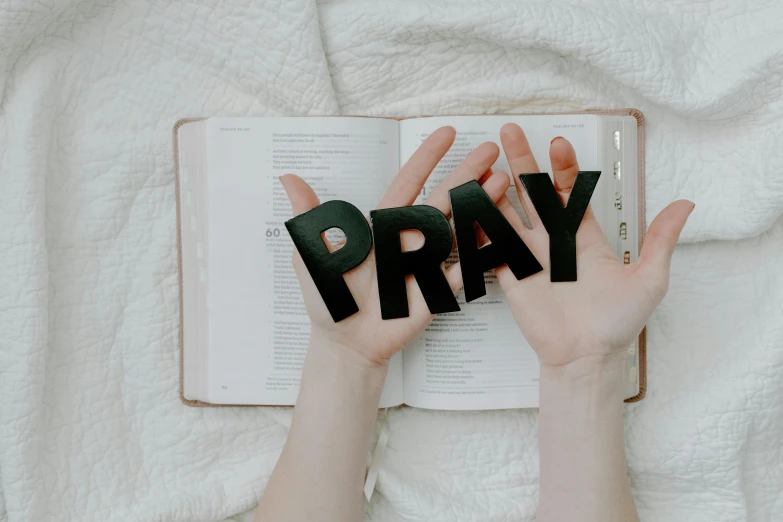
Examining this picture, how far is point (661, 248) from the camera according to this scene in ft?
2.39

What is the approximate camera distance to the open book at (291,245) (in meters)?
0.84

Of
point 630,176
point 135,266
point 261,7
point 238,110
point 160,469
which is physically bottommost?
point 160,469

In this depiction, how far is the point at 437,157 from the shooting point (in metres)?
0.79

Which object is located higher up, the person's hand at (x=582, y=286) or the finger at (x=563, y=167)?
the finger at (x=563, y=167)

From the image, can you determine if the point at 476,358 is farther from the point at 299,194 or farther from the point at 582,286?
the point at 299,194

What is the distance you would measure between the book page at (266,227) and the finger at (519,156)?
0.16 meters

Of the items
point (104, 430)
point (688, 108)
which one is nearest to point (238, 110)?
point (104, 430)

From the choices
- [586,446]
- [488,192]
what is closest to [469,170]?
[488,192]

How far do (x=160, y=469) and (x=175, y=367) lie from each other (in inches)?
6.1

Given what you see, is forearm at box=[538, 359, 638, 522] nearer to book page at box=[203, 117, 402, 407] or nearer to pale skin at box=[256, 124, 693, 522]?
pale skin at box=[256, 124, 693, 522]

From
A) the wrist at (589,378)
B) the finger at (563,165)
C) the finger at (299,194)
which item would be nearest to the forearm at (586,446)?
the wrist at (589,378)

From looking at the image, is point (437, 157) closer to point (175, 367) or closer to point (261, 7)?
point (261, 7)

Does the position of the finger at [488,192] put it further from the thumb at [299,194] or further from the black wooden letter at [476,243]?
the thumb at [299,194]

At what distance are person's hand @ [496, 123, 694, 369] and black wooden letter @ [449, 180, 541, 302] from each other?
2 cm
